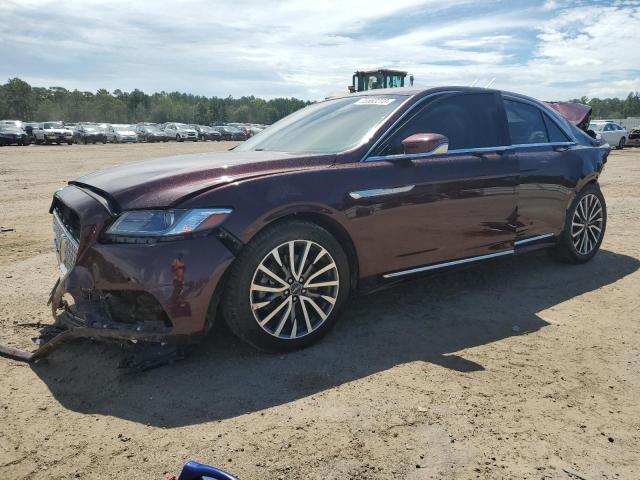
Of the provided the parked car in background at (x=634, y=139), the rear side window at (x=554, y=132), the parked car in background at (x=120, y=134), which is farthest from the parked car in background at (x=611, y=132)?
the parked car in background at (x=120, y=134)

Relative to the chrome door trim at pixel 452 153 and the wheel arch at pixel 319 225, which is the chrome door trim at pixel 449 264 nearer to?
the wheel arch at pixel 319 225

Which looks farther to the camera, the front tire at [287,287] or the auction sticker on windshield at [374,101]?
the auction sticker on windshield at [374,101]

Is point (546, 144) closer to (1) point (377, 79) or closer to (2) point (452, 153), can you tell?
(2) point (452, 153)

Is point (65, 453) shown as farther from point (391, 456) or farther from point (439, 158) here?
point (439, 158)

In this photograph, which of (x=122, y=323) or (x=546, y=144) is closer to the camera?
(x=122, y=323)

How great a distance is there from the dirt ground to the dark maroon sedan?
0.98 feet

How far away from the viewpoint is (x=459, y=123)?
4.12m

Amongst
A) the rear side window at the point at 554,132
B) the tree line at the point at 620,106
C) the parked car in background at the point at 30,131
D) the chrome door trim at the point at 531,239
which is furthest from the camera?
the tree line at the point at 620,106

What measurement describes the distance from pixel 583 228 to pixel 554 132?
1002mm

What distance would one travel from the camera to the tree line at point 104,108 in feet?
320

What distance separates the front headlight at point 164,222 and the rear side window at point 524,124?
2.84 meters

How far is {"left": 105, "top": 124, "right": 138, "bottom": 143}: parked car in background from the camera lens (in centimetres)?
4228

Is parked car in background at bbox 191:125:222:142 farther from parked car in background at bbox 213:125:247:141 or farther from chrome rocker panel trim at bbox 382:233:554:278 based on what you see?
chrome rocker panel trim at bbox 382:233:554:278

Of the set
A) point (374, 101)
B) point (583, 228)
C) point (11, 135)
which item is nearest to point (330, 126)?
point (374, 101)
